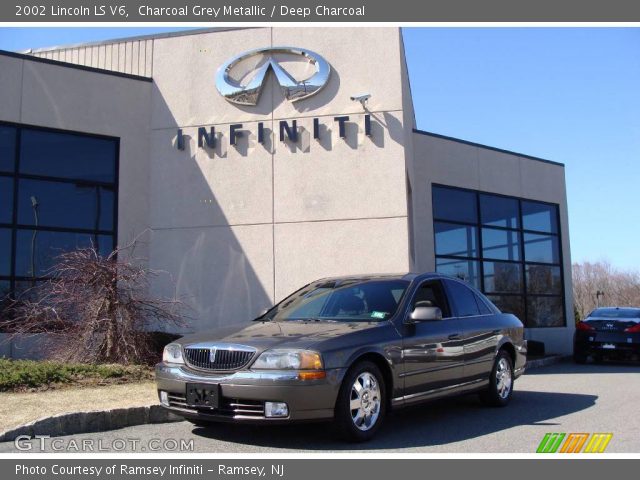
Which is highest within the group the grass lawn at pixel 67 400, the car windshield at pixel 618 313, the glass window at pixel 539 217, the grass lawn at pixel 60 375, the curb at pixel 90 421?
the glass window at pixel 539 217

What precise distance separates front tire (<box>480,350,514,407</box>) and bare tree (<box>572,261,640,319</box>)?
59463mm

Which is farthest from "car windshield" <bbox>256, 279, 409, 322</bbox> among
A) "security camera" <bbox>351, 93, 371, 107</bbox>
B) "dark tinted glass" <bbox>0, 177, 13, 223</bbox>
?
"dark tinted glass" <bbox>0, 177, 13, 223</bbox>

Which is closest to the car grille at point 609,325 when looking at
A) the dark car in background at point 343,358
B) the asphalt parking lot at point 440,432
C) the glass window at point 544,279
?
the glass window at point 544,279

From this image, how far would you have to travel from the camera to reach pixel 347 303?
702 cm

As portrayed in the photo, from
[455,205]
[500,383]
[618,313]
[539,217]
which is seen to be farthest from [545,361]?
[500,383]

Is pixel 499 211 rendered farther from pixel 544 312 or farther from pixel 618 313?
pixel 618 313

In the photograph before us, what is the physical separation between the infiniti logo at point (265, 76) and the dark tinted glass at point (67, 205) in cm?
328

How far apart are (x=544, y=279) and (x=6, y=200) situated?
553 inches

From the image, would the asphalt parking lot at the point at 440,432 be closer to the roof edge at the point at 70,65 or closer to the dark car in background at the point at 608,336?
the dark car in background at the point at 608,336

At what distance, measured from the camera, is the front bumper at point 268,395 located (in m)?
5.44

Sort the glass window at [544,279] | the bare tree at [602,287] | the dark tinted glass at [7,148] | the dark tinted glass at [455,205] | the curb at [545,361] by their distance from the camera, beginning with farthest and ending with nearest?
the bare tree at [602,287] < the glass window at [544,279] < the dark tinted glass at [455,205] < the curb at [545,361] < the dark tinted glass at [7,148]

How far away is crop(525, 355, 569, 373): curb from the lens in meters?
14.6

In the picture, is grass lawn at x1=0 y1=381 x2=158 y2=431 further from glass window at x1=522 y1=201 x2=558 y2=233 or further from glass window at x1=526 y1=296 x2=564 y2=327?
glass window at x1=522 y1=201 x2=558 y2=233
